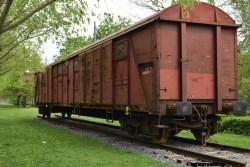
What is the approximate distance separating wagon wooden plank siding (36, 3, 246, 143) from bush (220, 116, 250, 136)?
4.46m

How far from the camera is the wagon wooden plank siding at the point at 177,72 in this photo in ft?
41.4

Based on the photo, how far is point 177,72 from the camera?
42.3ft

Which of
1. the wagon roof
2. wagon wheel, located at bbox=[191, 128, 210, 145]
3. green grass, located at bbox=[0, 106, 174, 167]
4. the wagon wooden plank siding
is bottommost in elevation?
green grass, located at bbox=[0, 106, 174, 167]

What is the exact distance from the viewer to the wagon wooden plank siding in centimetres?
1262

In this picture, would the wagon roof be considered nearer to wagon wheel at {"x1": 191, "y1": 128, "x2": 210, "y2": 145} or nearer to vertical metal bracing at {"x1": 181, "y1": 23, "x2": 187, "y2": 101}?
vertical metal bracing at {"x1": 181, "y1": 23, "x2": 187, "y2": 101}

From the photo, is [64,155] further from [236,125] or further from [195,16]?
[236,125]

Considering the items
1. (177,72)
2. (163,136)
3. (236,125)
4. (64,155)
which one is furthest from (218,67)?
(236,125)

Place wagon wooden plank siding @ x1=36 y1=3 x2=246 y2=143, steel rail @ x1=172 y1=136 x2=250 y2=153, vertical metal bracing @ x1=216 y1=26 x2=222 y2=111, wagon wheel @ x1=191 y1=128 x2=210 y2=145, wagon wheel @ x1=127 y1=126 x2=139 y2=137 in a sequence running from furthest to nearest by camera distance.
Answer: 1. wagon wheel @ x1=127 y1=126 x2=139 y2=137
2. wagon wheel @ x1=191 y1=128 x2=210 y2=145
3. vertical metal bracing @ x1=216 y1=26 x2=222 y2=111
4. wagon wooden plank siding @ x1=36 y1=3 x2=246 y2=143
5. steel rail @ x1=172 y1=136 x2=250 y2=153

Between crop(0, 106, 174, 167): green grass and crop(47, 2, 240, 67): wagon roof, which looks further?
crop(47, 2, 240, 67): wagon roof

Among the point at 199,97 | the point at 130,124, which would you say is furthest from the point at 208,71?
the point at 130,124

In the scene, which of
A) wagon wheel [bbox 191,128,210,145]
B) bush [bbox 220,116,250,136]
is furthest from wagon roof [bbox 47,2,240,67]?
bush [bbox 220,116,250,136]

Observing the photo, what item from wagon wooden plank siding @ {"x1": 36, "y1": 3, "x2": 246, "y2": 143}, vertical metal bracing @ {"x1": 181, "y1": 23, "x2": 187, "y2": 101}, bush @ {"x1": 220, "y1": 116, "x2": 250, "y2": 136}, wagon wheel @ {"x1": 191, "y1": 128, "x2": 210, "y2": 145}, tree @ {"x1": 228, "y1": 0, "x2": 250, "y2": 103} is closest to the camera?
wagon wooden plank siding @ {"x1": 36, "y1": 3, "x2": 246, "y2": 143}

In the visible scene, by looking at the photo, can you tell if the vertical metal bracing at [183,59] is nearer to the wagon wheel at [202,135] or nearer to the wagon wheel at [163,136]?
the wagon wheel at [163,136]

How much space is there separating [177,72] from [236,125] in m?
6.88
